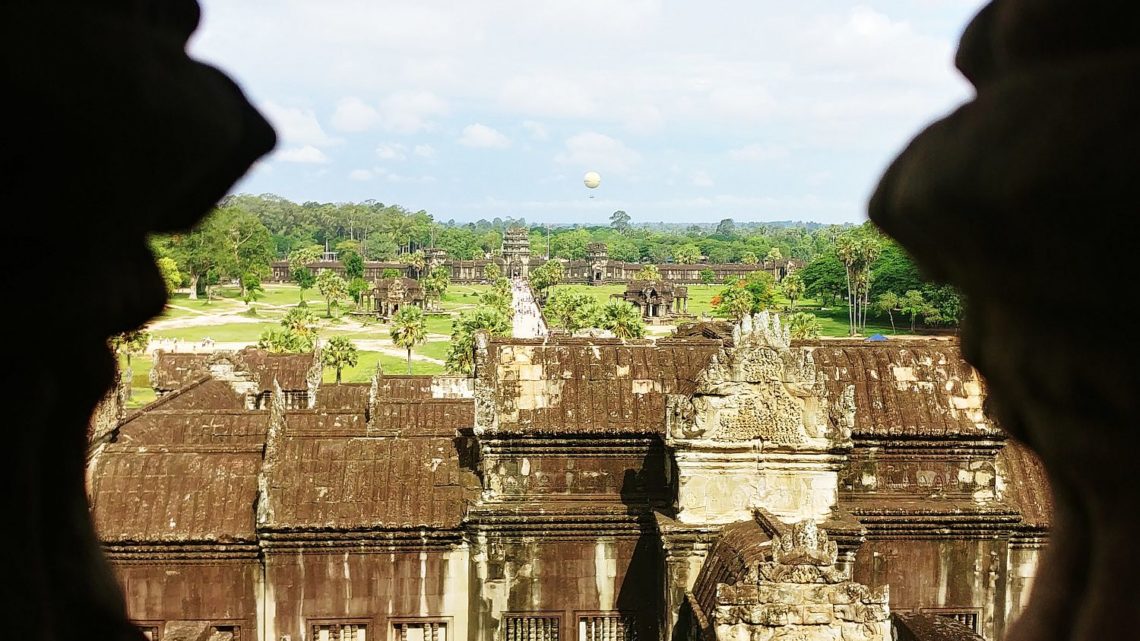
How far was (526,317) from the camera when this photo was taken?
8881 centimetres

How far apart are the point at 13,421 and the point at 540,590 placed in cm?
1035

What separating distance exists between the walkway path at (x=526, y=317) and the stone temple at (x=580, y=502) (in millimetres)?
44522

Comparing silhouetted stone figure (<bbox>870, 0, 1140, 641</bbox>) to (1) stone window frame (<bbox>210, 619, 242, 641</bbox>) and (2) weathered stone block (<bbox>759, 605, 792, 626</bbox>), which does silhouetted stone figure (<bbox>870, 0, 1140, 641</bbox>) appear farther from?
(1) stone window frame (<bbox>210, 619, 242, 641</bbox>)

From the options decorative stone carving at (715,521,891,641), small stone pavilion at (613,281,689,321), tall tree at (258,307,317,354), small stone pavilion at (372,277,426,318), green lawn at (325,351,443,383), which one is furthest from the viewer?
small stone pavilion at (613,281,689,321)

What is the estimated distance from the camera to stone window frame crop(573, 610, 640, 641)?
11703 mm

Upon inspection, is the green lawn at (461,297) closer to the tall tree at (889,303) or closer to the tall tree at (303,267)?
the tall tree at (303,267)

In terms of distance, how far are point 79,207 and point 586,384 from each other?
35.1 feet

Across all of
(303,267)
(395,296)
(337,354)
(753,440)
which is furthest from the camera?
(303,267)

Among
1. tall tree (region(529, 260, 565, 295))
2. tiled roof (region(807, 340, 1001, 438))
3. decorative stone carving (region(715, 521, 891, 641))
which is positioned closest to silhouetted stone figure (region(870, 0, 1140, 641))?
decorative stone carving (region(715, 521, 891, 641))

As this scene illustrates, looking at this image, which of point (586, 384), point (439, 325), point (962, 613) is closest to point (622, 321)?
point (439, 325)

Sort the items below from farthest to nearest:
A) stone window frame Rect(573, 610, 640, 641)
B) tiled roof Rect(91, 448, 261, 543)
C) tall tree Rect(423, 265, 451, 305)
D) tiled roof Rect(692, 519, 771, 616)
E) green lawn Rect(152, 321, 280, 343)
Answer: tall tree Rect(423, 265, 451, 305), green lawn Rect(152, 321, 280, 343), stone window frame Rect(573, 610, 640, 641), tiled roof Rect(91, 448, 261, 543), tiled roof Rect(692, 519, 771, 616)

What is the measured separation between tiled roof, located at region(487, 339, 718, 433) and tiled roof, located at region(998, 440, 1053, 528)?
4031mm

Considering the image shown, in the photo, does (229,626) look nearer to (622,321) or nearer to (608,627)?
(608,627)

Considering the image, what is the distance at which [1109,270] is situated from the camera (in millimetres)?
1480
